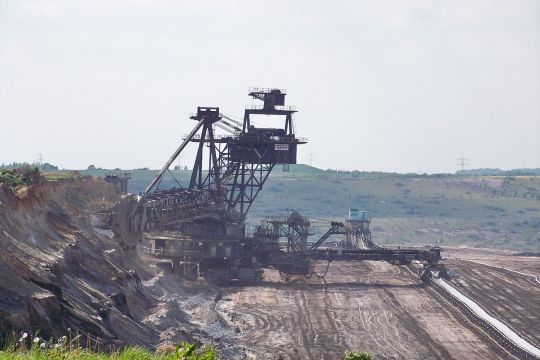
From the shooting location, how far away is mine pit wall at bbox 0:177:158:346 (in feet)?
121

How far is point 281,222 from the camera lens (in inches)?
3629

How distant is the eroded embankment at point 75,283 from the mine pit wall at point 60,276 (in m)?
0.04

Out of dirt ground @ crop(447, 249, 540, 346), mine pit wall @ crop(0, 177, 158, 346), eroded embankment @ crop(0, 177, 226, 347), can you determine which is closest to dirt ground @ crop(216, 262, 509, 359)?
dirt ground @ crop(447, 249, 540, 346)

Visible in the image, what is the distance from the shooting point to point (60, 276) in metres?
48.8

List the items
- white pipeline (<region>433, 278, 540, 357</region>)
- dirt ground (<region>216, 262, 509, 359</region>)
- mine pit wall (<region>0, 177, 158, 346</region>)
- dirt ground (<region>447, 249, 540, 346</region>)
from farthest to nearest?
dirt ground (<region>447, 249, 540, 346</region>), white pipeline (<region>433, 278, 540, 357</region>), dirt ground (<region>216, 262, 509, 359</region>), mine pit wall (<region>0, 177, 158, 346</region>)

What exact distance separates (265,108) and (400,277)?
64.2 ft

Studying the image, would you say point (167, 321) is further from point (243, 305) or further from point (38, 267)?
point (243, 305)

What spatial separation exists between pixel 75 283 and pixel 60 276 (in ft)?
8.54

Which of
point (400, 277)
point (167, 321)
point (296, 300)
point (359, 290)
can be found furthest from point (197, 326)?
point (400, 277)

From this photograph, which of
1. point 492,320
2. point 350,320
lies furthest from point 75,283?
point 492,320

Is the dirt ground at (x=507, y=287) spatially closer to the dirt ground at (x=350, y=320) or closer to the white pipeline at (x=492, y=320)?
the white pipeline at (x=492, y=320)

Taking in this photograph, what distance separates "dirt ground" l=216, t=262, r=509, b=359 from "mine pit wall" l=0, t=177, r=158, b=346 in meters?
7.65

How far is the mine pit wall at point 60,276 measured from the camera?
121 feet

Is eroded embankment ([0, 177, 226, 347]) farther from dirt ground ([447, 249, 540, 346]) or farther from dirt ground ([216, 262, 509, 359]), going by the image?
dirt ground ([447, 249, 540, 346])
